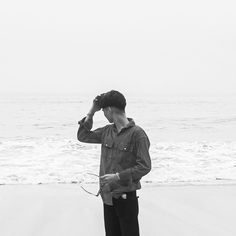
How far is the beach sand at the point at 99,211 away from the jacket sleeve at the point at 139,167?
1921 millimetres

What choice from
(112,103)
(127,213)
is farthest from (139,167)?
(112,103)

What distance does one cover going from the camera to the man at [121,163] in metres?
2.69

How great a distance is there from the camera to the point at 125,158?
9.05ft

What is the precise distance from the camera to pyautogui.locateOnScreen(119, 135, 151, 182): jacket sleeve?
105 inches

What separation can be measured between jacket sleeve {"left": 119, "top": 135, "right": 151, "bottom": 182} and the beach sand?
192cm

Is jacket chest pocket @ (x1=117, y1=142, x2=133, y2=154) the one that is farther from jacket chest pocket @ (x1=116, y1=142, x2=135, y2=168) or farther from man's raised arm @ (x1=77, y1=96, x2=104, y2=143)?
man's raised arm @ (x1=77, y1=96, x2=104, y2=143)

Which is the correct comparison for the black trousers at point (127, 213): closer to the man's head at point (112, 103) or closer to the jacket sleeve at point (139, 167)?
the jacket sleeve at point (139, 167)

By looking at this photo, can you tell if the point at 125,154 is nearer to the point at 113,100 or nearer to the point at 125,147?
the point at 125,147

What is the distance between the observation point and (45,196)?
5.75m

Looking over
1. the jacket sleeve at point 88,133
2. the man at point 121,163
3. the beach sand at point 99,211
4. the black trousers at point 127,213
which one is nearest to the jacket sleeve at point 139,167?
the man at point 121,163

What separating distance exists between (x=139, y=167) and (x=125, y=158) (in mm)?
133

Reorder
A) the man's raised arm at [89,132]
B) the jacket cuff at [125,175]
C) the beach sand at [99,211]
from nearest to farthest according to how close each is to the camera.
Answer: the jacket cuff at [125,175], the man's raised arm at [89,132], the beach sand at [99,211]

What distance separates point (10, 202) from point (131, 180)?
319cm

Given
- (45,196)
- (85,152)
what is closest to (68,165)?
(85,152)
